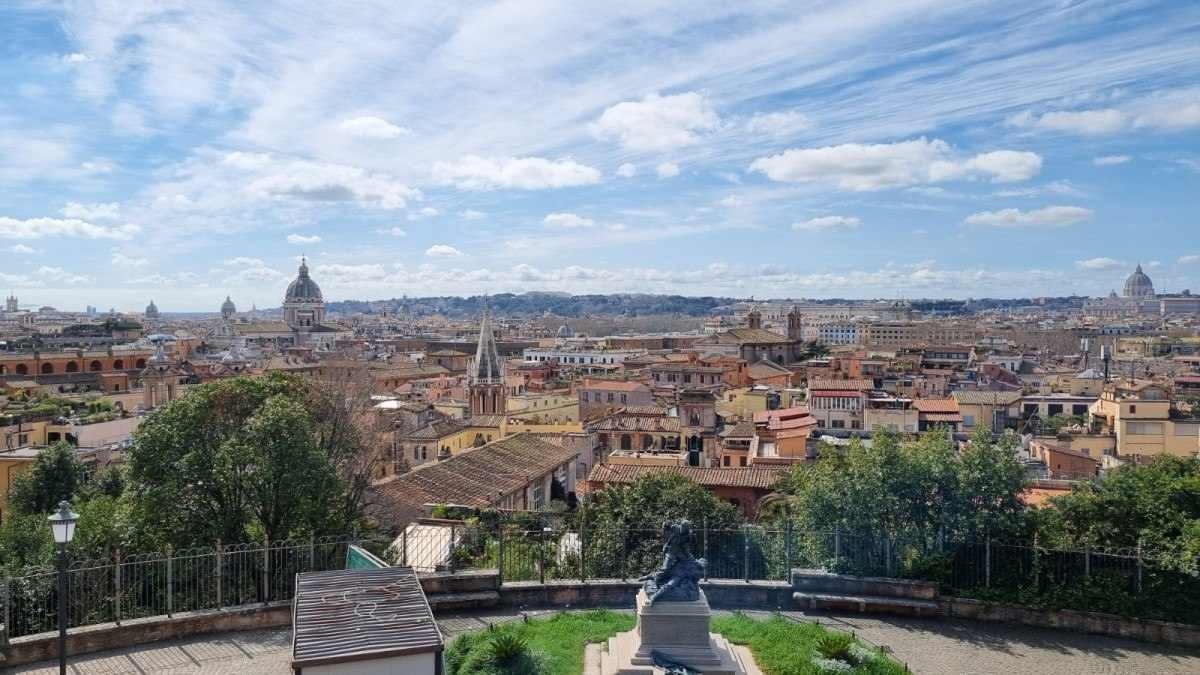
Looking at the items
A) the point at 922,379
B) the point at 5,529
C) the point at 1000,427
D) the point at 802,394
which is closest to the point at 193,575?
the point at 5,529

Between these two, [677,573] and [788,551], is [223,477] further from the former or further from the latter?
[788,551]

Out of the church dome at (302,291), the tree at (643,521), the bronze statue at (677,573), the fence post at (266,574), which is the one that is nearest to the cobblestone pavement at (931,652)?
the fence post at (266,574)

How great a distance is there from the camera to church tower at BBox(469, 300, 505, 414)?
43.4 m

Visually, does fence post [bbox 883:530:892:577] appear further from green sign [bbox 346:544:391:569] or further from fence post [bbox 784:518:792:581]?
Answer: green sign [bbox 346:544:391:569]

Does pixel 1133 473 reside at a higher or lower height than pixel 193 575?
higher

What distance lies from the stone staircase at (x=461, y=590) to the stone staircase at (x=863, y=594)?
4.01 meters

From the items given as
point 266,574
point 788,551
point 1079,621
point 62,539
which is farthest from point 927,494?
point 62,539

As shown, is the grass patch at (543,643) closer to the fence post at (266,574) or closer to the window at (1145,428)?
the fence post at (266,574)

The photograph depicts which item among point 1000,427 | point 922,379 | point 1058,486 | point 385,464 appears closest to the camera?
point 1058,486

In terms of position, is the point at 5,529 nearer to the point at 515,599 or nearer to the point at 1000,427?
the point at 515,599

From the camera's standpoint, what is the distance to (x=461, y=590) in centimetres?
1224

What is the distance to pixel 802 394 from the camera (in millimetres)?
46438

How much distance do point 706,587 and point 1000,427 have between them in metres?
30.7

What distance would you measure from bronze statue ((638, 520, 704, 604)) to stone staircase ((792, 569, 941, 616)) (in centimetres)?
315
